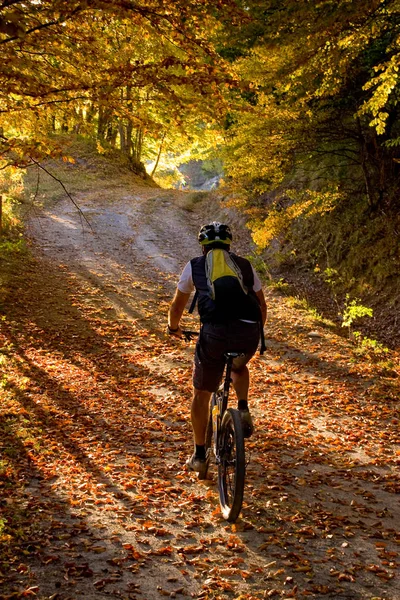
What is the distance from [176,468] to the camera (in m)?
5.45

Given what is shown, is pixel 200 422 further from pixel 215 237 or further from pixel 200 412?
pixel 215 237

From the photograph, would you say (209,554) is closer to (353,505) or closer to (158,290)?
(353,505)

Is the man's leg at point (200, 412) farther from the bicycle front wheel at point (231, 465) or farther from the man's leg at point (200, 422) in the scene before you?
the bicycle front wheel at point (231, 465)

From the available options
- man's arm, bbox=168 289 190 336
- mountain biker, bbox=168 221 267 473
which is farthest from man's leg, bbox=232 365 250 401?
man's arm, bbox=168 289 190 336

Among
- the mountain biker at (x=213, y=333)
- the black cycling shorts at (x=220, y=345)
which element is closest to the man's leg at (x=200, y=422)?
the mountain biker at (x=213, y=333)

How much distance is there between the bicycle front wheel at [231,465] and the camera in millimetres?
3891

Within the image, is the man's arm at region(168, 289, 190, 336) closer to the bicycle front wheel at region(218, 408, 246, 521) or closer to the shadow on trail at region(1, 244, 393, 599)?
the bicycle front wheel at region(218, 408, 246, 521)

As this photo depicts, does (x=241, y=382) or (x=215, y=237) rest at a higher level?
(x=215, y=237)

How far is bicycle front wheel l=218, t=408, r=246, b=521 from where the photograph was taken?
12.8 feet

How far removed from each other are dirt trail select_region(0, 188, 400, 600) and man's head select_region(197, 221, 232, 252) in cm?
227

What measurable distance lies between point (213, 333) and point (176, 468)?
6.52ft

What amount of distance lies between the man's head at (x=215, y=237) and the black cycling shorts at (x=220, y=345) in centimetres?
69

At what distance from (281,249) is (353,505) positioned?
12.4 metres

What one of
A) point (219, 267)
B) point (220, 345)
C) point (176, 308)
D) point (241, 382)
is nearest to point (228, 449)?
point (241, 382)
